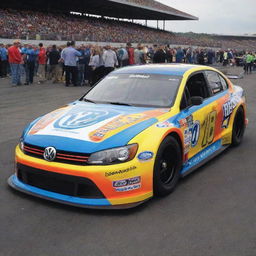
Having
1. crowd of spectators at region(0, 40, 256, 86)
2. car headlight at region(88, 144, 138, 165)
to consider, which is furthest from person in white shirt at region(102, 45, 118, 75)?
car headlight at region(88, 144, 138, 165)

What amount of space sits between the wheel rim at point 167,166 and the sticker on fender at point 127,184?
50 centimetres

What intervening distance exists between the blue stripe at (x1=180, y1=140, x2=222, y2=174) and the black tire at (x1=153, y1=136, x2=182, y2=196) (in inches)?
10.1

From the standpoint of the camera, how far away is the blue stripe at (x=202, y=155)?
4914mm

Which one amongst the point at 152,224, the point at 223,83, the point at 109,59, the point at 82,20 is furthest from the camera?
the point at 82,20

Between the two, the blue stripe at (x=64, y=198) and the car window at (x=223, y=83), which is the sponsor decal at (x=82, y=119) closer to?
the blue stripe at (x=64, y=198)

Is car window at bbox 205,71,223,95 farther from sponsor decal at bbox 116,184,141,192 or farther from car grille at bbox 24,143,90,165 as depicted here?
car grille at bbox 24,143,90,165

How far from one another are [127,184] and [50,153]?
849mm

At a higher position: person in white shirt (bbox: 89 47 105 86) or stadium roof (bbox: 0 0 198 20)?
stadium roof (bbox: 0 0 198 20)

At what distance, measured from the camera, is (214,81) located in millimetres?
6074

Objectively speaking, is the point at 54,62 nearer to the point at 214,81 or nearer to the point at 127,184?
the point at 214,81

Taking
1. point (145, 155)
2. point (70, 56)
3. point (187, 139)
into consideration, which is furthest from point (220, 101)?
point (70, 56)

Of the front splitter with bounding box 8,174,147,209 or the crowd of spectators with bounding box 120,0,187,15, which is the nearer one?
Answer: the front splitter with bounding box 8,174,147,209

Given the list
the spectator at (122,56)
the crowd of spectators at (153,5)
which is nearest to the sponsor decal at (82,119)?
the spectator at (122,56)

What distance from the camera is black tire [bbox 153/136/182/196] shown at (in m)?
4.16
